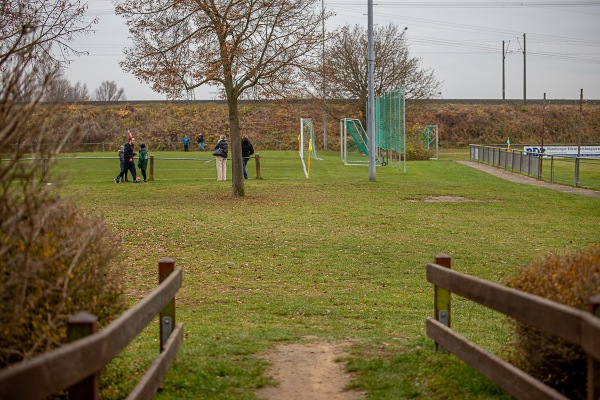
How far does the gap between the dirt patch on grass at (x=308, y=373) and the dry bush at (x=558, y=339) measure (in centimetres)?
150

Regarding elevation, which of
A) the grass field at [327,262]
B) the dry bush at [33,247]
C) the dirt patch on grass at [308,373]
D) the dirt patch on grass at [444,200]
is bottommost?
the dirt patch on grass at [444,200]

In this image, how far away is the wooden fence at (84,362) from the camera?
3340 mm

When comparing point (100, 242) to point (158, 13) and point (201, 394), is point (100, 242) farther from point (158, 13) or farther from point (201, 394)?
point (158, 13)

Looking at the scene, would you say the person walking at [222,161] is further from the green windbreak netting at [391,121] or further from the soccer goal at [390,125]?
the green windbreak netting at [391,121]

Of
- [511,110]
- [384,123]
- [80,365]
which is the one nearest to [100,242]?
[80,365]

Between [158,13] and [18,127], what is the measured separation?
23001 mm

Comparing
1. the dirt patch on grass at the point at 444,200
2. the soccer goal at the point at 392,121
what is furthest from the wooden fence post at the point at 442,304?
the soccer goal at the point at 392,121

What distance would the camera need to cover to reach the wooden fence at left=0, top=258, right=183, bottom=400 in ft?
11.0

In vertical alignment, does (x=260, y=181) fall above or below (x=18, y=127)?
below

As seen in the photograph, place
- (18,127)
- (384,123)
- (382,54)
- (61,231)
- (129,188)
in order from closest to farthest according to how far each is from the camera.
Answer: (18,127) → (61,231) → (129,188) → (384,123) → (382,54)

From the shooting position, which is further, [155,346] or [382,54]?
[382,54]

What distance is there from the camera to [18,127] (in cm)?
525

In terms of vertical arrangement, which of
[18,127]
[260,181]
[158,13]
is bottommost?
[260,181]

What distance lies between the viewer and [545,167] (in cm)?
4588
